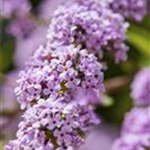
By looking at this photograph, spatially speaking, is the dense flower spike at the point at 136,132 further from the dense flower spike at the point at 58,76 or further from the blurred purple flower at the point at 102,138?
the blurred purple flower at the point at 102,138

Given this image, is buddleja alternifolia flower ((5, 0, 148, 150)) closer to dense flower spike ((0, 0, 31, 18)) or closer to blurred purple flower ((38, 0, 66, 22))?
dense flower spike ((0, 0, 31, 18))

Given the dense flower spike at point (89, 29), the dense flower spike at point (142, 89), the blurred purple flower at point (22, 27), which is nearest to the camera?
the dense flower spike at point (89, 29)

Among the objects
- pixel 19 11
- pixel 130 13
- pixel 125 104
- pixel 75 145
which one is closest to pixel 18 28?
pixel 19 11

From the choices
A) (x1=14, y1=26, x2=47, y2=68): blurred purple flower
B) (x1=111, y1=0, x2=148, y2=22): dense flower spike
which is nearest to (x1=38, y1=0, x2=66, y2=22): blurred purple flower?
(x1=14, y1=26, x2=47, y2=68): blurred purple flower

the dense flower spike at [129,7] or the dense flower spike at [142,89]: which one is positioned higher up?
the dense flower spike at [129,7]

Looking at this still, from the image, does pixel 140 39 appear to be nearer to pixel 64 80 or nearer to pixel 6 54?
pixel 6 54

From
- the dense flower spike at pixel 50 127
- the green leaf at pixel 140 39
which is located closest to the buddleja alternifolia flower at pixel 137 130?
the dense flower spike at pixel 50 127

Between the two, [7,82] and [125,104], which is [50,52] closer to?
[7,82]
